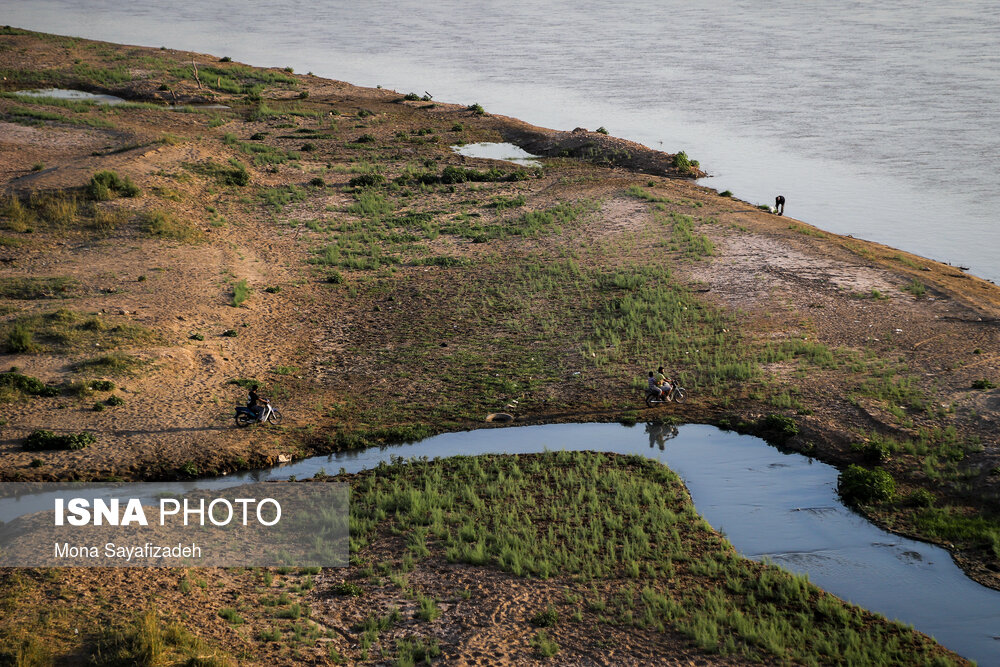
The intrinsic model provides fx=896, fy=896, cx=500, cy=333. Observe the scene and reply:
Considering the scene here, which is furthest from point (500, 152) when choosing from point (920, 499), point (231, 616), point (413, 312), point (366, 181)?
point (231, 616)

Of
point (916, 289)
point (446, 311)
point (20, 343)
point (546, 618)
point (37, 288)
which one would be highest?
point (916, 289)

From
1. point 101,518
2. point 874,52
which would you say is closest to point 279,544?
point 101,518

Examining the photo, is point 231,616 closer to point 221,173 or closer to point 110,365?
point 110,365

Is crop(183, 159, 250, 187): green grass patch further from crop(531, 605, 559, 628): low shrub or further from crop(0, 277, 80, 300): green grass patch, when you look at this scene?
crop(531, 605, 559, 628): low shrub

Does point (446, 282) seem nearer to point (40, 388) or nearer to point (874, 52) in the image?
point (40, 388)

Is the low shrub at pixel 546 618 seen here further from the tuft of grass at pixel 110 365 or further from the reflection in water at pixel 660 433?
the tuft of grass at pixel 110 365
